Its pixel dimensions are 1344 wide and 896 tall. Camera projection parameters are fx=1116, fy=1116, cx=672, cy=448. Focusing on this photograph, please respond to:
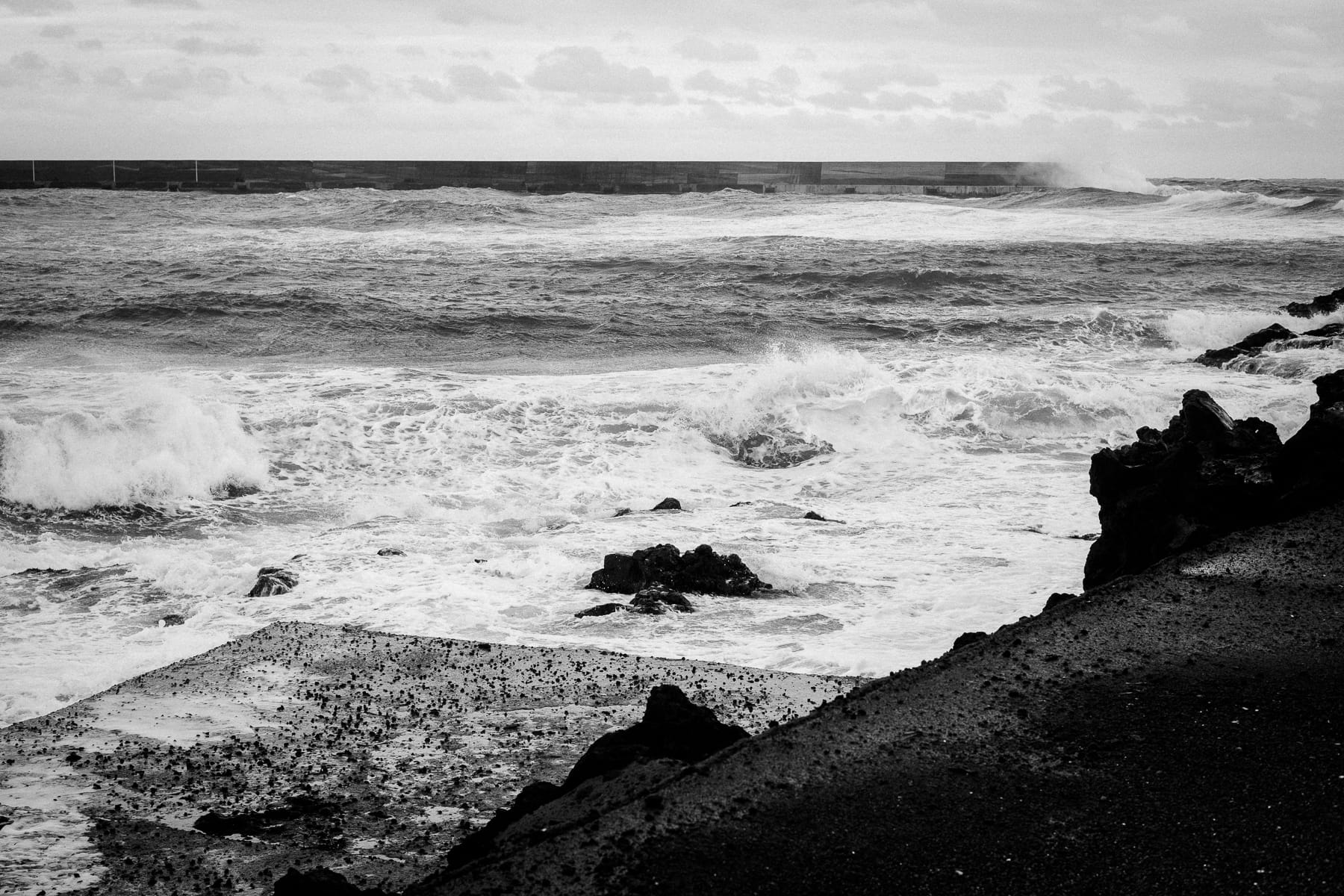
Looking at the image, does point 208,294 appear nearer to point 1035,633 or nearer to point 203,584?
point 203,584

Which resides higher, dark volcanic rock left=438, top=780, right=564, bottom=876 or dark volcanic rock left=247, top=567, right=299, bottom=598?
dark volcanic rock left=438, top=780, right=564, bottom=876

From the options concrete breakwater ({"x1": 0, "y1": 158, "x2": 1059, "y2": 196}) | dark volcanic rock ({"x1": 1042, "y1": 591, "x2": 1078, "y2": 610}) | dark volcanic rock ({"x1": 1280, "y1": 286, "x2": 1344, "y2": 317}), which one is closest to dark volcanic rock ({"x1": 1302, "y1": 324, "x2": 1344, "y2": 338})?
dark volcanic rock ({"x1": 1280, "y1": 286, "x2": 1344, "y2": 317})

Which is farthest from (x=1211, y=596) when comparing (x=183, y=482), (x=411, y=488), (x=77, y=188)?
(x=77, y=188)

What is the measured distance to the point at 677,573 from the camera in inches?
278

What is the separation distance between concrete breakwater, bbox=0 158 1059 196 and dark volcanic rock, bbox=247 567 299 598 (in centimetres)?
4590

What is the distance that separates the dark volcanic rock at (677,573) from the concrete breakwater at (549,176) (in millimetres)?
46533

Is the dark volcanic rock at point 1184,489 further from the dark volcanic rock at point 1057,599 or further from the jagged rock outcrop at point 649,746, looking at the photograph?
the jagged rock outcrop at point 649,746

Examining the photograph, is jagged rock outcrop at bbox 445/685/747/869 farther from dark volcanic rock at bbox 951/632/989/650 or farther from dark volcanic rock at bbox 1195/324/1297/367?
dark volcanic rock at bbox 1195/324/1297/367

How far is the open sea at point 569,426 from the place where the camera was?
22.4ft

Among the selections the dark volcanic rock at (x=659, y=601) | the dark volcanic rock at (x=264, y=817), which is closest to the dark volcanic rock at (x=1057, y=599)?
the dark volcanic rock at (x=659, y=601)

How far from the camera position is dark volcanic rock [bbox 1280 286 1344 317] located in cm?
1848

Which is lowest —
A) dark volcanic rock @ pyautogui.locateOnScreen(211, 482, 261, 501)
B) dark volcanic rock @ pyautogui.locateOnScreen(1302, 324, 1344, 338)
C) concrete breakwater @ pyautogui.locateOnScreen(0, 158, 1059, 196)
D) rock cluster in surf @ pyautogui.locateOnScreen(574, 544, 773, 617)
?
dark volcanic rock @ pyautogui.locateOnScreen(211, 482, 261, 501)

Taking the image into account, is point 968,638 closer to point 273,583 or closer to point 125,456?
point 273,583

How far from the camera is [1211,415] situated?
5.76 meters
